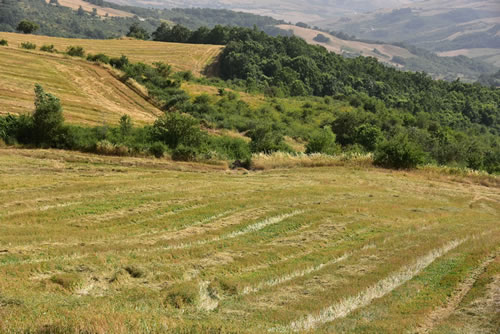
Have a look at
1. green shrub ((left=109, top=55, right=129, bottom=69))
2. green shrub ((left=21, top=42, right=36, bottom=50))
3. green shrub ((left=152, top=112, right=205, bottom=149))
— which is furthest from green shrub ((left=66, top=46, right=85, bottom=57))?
green shrub ((left=152, top=112, right=205, bottom=149))

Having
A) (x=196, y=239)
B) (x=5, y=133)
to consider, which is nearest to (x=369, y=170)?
(x=196, y=239)

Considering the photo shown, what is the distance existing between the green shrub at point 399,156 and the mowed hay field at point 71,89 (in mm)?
28214

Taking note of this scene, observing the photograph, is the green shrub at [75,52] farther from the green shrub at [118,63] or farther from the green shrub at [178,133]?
the green shrub at [178,133]

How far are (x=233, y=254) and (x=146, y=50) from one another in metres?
98.2

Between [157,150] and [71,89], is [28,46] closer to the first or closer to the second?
[71,89]

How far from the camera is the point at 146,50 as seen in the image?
106 m

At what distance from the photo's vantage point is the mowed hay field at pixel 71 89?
47287 mm

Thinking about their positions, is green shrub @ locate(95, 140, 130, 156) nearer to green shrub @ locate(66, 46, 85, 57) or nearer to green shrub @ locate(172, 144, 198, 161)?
green shrub @ locate(172, 144, 198, 161)

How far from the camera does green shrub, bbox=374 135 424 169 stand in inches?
1517

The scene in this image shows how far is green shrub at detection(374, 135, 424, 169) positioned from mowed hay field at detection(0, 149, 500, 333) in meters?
7.21

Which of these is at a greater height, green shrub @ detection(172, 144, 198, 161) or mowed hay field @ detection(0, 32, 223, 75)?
mowed hay field @ detection(0, 32, 223, 75)

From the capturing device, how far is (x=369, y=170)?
123ft

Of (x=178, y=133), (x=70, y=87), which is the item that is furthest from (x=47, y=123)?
(x=70, y=87)

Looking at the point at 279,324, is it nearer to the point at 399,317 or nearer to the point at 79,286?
the point at 399,317
